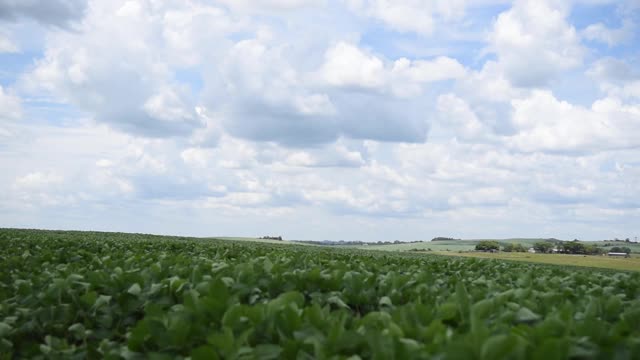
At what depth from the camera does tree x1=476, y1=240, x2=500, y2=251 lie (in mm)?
101000

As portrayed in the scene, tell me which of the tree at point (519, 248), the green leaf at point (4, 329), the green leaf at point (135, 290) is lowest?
the green leaf at point (4, 329)

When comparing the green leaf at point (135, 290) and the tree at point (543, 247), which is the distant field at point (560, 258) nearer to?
the tree at point (543, 247)

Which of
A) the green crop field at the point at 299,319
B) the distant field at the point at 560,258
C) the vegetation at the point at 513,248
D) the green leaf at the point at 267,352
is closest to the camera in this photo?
the green crop field at the point at 299,319

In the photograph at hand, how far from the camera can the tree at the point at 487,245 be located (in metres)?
101

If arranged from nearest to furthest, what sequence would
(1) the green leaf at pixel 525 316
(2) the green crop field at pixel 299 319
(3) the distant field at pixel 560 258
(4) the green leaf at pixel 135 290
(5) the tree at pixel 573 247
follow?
(2) the green crop field at pixel 299 319 < (1) the green leaf at pixel 525 316 < (4) the green leaf at pixel 135 290 < (3) the distant field at pixel 560 258 < (5) the tree at pixel 573 247

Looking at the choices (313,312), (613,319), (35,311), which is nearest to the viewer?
(313,312)

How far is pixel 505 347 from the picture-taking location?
A: 8.34ft

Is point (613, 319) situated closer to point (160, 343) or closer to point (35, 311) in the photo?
point (160, 343)

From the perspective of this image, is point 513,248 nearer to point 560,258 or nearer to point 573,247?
point 573,247

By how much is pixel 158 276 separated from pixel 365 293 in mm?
2140

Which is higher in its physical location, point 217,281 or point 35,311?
point 217,281

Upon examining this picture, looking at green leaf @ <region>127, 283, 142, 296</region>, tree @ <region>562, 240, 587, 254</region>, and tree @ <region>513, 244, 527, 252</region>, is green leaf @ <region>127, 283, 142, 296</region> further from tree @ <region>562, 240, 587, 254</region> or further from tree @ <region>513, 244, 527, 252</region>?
tree @ <region>562, 240, 587, 254</region>

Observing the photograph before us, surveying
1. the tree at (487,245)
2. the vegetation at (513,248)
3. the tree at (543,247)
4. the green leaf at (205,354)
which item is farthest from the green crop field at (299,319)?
the tree at (543,247)

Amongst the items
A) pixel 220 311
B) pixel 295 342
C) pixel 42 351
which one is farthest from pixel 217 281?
pixel 42 351
